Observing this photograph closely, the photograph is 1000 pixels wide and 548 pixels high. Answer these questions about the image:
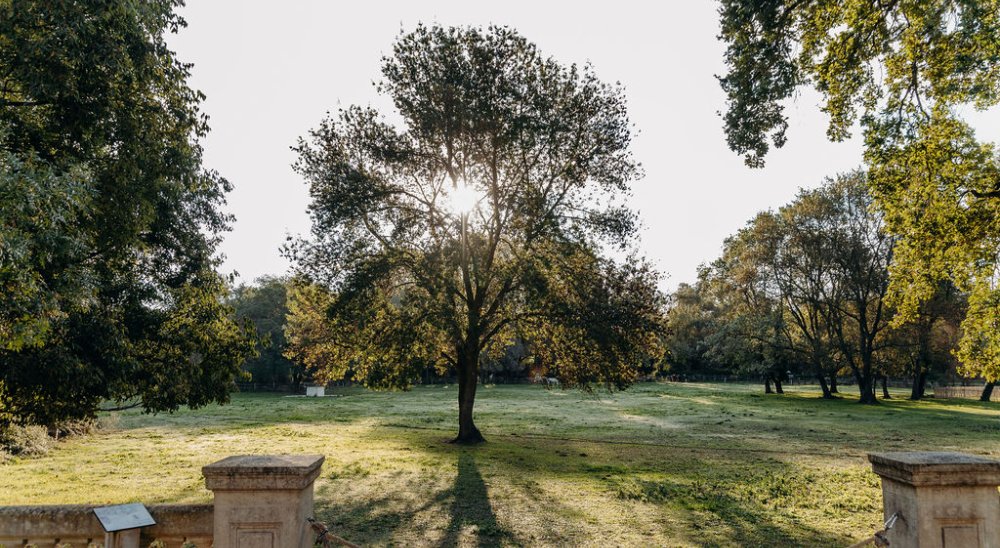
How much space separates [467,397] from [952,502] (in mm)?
18052

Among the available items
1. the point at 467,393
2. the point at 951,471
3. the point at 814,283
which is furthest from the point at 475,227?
the point at 814,283

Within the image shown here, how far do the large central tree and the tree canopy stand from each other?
845 centimetres

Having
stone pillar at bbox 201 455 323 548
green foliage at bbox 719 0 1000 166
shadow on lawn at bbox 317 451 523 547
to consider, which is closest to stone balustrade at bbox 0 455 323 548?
stone pillar at bbox 201 455 323 548

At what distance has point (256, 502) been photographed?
15.4 ft

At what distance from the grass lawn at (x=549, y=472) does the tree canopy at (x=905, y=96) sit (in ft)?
20.1

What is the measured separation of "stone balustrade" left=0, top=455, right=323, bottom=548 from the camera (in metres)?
4.66

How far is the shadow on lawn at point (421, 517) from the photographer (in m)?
9.61

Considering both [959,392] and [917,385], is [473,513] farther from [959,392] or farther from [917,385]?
[959,392]

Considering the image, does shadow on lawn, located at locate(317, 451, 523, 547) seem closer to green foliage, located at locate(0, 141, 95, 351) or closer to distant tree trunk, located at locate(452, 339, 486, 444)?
green foliage, located at locate(0, 141, 95, 351)

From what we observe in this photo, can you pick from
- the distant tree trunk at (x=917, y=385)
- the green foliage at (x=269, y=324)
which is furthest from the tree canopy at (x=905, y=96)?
the green foliage at (x=269, y=324)

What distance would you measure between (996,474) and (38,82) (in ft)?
39.9

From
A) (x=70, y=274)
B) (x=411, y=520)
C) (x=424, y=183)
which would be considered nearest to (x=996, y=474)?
(x=411, y=520)

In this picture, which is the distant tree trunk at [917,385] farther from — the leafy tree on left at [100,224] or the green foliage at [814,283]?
the leafy tree on left at [100,224]

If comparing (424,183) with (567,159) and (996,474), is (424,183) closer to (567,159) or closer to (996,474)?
(567,159)
